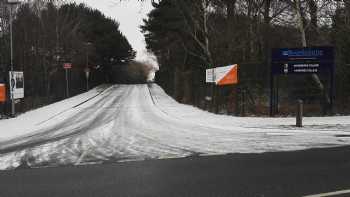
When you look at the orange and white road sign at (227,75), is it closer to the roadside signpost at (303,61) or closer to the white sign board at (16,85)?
the roadside signpost at (303,61)

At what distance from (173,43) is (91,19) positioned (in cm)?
3381

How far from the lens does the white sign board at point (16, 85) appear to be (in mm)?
21369

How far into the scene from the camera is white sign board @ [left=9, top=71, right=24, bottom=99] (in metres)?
21.4

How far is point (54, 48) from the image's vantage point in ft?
135

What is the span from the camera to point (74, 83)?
4362cm

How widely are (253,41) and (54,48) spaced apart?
19953 mm

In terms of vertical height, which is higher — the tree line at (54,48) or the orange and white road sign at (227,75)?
the tree line at (54,48)

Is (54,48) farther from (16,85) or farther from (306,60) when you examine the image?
(306,60)

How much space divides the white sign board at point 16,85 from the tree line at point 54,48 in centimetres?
59

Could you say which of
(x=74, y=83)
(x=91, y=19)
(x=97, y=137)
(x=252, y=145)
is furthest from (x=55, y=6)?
(x=252, y=145)

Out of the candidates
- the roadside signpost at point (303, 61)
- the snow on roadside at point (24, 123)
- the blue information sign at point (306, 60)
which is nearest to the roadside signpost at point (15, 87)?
the snow on roadside at point (24, 123)

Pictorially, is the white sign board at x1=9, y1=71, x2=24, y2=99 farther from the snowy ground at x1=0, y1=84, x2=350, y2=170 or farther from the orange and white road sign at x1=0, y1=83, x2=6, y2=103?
the snowy ground at x1=0, y1=84, x2=350, y2=170

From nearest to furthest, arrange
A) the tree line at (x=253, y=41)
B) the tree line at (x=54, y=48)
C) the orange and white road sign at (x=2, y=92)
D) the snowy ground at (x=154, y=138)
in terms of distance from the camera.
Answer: the snowy ground at (x=154, y=138), the tree line at (x=253, y=41), the orange and white road sign at (x=2, y=92), the tree line at (x=54, y=48)

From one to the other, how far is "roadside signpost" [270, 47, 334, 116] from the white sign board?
40.3 feet
